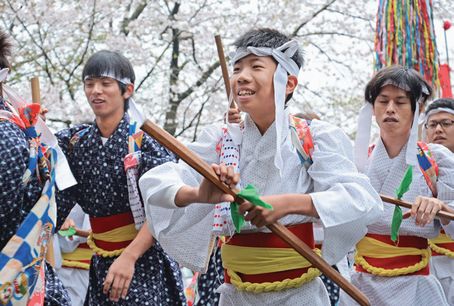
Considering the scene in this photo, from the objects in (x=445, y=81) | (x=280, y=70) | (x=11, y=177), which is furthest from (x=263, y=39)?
(x=445, y=81)

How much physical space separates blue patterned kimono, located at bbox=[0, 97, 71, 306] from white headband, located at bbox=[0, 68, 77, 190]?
143 mm

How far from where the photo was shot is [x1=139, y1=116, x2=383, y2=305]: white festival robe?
3.56 m

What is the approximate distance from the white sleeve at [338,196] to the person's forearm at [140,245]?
115cm

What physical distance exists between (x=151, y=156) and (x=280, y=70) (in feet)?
3.91

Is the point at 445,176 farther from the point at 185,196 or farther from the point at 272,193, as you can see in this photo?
the point at 185,196

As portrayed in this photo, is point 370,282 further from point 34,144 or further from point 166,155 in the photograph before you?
point 34,144

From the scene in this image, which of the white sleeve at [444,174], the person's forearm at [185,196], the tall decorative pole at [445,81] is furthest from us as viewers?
the tall decorative pole at [445,81]

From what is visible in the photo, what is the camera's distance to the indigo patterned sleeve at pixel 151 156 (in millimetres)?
4688

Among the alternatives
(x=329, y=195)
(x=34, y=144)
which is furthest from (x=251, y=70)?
(x=34, y=144)

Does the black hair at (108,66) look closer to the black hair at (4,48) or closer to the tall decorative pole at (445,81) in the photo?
the black hair at (4,48)

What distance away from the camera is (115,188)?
15.6 feet

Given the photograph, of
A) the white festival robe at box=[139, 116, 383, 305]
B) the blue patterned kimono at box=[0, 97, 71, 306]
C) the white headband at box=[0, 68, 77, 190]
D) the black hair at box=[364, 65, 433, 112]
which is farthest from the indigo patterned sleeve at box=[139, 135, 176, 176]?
the black hair at box=[364, 65, 433, 112]

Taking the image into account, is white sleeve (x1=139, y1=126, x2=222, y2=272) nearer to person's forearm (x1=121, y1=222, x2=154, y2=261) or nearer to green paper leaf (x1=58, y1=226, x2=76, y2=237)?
person's forearm (x1=121, y1=222, x2=154, y2=261)

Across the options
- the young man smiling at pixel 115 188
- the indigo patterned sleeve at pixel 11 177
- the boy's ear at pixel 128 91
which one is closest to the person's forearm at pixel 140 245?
the young man smiling at pixel 115 188
